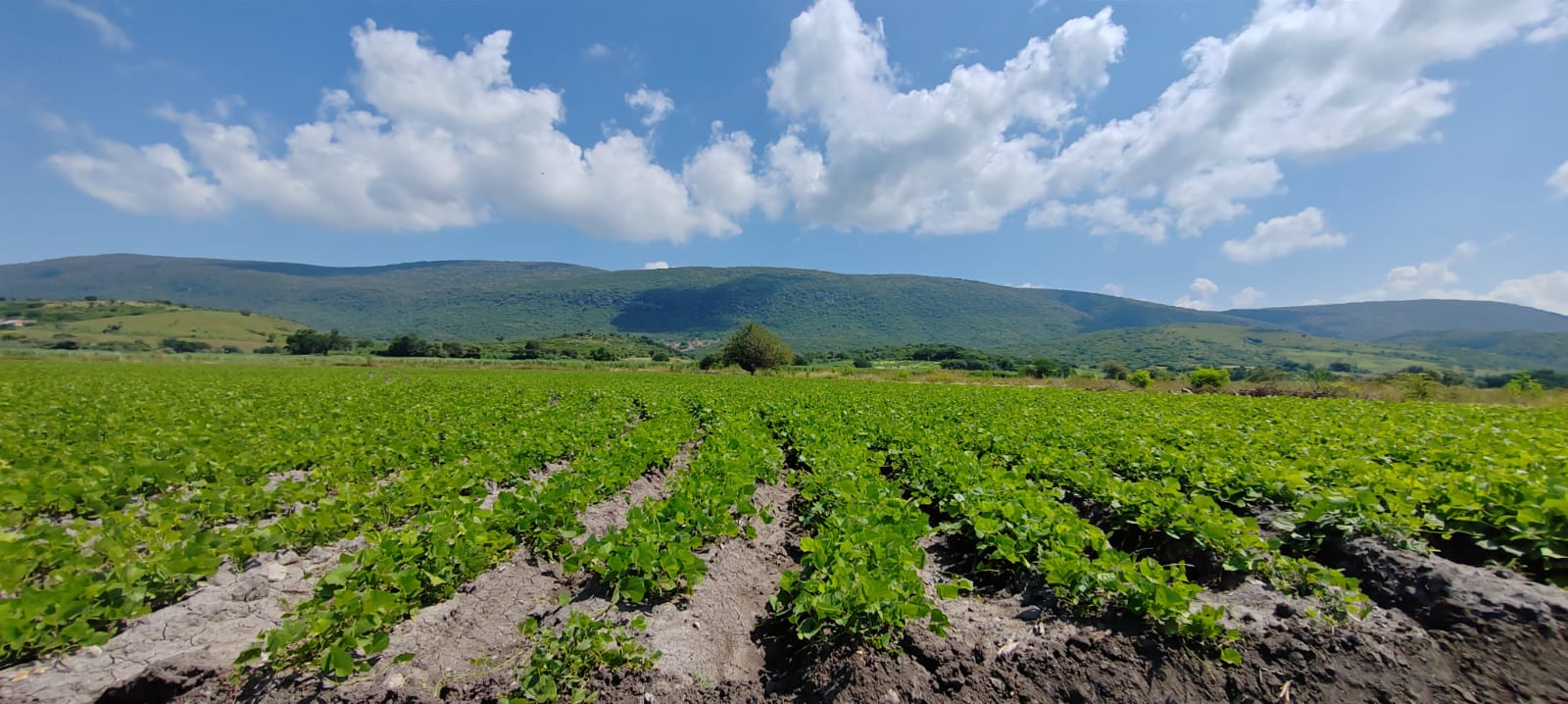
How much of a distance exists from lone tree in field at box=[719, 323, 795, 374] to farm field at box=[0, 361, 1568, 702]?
2311 inches

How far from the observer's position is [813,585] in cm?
356

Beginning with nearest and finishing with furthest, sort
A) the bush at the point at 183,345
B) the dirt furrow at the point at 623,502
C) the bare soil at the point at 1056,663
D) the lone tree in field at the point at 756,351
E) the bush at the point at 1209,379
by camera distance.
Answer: the bare soil at the point at 1056,663
the dirt furrow at the point at 623,502
the bush at the point at 1209,379
the lone tree in field at the point at 756,351
the bush at the point at 183,345

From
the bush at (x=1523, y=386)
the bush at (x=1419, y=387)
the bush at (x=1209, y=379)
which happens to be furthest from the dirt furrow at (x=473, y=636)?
the bush at (x=1209, y=379)

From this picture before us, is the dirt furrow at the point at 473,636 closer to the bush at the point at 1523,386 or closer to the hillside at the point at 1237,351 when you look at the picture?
the bush at the point at 1523,386

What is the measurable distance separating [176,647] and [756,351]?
62.7 metres

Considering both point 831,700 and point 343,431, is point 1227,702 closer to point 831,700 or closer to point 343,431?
point 831,700

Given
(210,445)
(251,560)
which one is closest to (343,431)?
(210,445)

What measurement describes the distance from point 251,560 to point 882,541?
581 cm

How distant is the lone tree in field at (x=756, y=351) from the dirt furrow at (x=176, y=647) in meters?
60.4

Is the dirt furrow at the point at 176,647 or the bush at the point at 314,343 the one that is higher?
the dirt furrow at the point at 176,647

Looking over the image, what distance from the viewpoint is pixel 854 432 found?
36.7 ft

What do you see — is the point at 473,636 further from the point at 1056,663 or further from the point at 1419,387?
the point at 1419,387

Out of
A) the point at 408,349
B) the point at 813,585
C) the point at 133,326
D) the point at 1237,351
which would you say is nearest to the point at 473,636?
the point at 813,585

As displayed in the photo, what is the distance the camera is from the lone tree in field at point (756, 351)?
6606 cm
